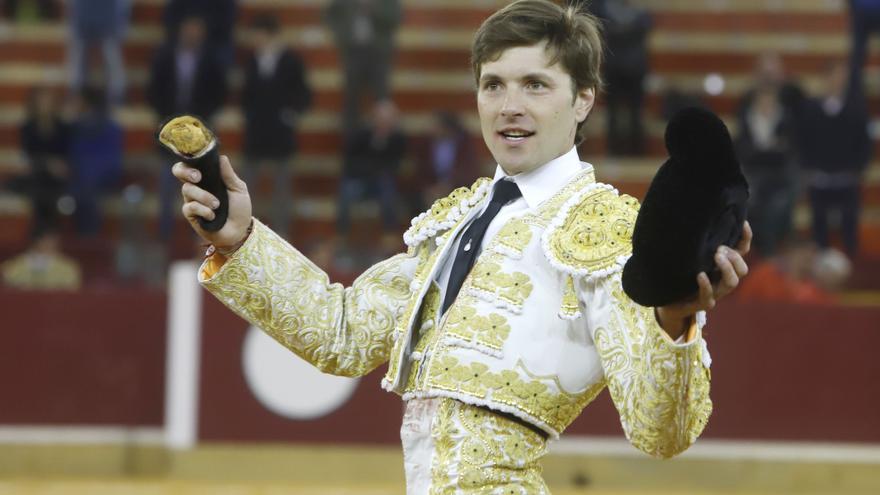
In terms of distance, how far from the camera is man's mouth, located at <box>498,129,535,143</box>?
3.00 meters

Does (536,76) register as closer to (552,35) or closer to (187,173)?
(552,35)

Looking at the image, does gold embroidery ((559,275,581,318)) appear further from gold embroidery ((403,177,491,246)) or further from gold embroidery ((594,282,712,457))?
gold embroidery ((403,177,491,246))

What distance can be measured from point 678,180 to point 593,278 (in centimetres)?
42

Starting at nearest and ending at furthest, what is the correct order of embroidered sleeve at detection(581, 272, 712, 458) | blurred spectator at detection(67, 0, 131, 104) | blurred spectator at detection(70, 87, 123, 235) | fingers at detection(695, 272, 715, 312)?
fingers at detection(695, 272, 715, 312), embroidered sleeve at detection(581, 272, 712, 458), blurred spectator at detection(70, 87, 123, 235), blurred spectator at detection(67, 0, 131, 104)

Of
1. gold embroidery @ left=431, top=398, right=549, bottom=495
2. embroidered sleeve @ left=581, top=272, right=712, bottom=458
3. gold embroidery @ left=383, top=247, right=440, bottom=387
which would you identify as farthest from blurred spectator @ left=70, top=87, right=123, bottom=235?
embroidered sleeve @ left=581, top=272, right=712, bottom=458

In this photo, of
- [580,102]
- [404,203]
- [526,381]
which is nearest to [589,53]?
[580,102]

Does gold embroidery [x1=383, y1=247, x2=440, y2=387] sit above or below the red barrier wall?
above

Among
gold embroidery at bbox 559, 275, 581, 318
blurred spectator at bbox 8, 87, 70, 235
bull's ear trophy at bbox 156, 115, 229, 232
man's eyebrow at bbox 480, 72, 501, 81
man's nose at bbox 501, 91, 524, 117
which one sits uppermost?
man's eyebrow at bbox 480, 72, 501, 81

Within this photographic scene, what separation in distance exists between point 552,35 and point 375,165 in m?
6.97

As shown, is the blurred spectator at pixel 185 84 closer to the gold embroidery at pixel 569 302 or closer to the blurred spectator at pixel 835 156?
the blurred spectator at pixel 835 156

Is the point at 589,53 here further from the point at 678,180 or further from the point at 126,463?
the point at 126,463

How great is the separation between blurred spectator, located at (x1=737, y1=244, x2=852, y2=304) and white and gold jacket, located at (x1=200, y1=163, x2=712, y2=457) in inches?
228

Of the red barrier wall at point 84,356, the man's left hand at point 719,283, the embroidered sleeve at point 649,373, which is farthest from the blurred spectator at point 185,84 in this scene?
the man's left hand at point 719,283

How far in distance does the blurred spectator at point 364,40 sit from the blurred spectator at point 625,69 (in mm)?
1472
